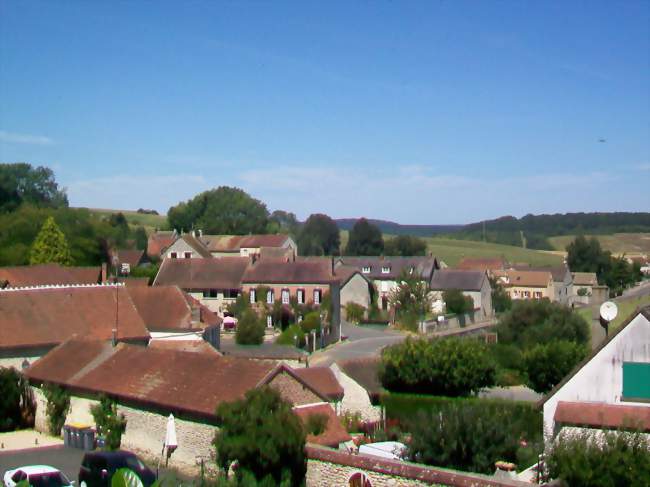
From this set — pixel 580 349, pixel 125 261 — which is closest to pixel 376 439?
pixel 580 349

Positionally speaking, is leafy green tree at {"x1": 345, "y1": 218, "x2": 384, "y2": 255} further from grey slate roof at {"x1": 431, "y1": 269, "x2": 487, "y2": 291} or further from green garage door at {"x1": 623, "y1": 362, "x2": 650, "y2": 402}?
green garage door at {"x1": 623, "y1": 362, "x2": 650, "y2": 402}

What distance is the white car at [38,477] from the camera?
56.2 ft

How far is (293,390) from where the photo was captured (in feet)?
67.6

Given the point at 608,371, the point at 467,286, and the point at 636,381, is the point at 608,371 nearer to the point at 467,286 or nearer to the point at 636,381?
the point at 636,381

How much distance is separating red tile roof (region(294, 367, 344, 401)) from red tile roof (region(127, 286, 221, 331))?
949 centimetres

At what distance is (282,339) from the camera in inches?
1890

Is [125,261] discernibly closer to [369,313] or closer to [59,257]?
[59,257]

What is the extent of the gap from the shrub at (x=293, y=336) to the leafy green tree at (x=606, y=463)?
33.6 meters

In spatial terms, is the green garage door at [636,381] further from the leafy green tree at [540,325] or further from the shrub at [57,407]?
the leafy green tree at [540,325]

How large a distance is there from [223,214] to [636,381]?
310 feet

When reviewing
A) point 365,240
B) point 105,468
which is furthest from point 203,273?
point 365,240

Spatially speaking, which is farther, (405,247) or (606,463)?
(405,247)

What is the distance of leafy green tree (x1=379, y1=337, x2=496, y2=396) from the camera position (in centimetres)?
2802

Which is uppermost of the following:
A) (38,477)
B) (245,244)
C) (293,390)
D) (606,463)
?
(245,244)
